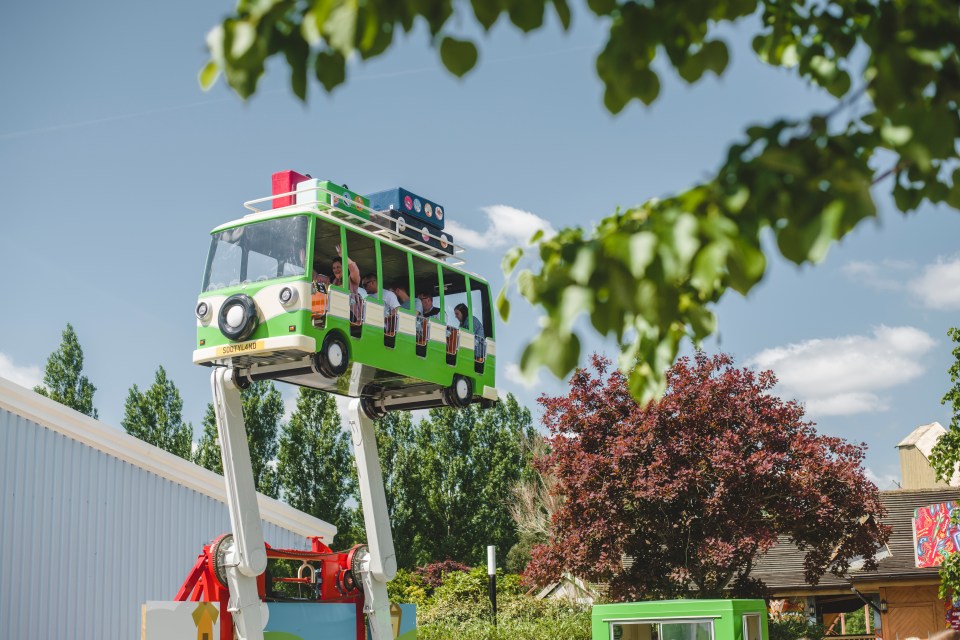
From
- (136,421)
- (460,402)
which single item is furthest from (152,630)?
(136,421)

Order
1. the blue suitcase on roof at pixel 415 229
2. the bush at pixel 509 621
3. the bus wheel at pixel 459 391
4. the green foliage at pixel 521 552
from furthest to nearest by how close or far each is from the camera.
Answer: the green foliage at pixel 521 552 → the bush at pixel 509 621 → the bus wheel at pixel 459 391 → the blue suitcase on roof at pixel 415 229

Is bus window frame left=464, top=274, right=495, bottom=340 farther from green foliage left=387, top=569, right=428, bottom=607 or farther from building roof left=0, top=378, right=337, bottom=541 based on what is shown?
green foliage left=387, top=569, right=428, bottom=607

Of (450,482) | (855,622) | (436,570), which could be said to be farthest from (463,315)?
(855,622)

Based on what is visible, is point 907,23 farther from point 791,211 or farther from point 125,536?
point 125,536

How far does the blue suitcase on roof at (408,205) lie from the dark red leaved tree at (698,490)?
7311 millimetres

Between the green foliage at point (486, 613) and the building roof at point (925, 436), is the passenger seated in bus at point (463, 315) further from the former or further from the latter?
the building roof at point (925, 436)

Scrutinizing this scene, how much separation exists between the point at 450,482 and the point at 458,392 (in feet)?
83.5

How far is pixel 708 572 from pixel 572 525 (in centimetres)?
263

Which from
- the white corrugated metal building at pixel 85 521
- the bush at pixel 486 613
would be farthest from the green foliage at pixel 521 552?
the white corrugated metal building at pixel 85 521

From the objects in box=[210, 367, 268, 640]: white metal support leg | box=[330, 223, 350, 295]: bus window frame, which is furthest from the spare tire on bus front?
box=[210, 367, 268, 640]: white metal support leg

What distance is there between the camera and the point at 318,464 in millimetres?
37594

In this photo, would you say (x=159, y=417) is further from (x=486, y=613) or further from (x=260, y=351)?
(x=260, y=351)

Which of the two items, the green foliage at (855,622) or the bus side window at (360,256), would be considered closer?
the bus side window at (360,256)

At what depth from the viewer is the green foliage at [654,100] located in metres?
2.79
